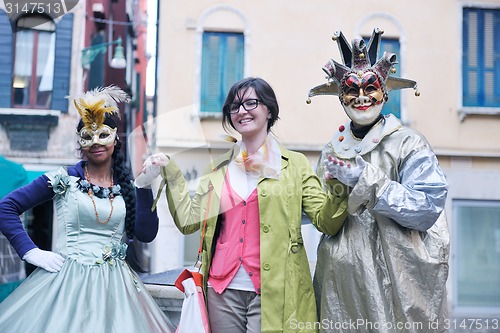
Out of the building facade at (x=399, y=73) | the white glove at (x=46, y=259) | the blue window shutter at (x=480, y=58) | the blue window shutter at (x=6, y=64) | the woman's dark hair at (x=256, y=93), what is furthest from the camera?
the blue window shutter at (x=480, y=58)

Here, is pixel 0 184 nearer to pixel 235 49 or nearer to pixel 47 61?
pixel 47 61

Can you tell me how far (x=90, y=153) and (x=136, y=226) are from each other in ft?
1.26

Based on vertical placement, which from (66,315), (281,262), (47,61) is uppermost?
(47,61)

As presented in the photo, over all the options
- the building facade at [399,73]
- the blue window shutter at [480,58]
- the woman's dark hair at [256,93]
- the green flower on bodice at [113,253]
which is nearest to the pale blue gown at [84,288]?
the green flower on bodice at [113,253]

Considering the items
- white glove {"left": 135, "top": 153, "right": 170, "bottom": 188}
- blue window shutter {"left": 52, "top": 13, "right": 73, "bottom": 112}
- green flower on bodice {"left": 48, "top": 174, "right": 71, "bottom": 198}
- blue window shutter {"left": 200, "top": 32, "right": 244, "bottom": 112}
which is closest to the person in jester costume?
white glove {"left": 135, "top": 153, "right": 170, "bottom": 188}

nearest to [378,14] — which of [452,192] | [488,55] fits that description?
[488,55]

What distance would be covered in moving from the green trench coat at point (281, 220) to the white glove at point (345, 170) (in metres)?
0.09

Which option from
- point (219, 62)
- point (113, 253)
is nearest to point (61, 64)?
point (219, 62)

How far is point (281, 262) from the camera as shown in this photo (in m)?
2.56

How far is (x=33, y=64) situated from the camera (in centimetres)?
888

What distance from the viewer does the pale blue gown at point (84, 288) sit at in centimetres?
257

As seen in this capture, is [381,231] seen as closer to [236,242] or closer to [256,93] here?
[236,242]

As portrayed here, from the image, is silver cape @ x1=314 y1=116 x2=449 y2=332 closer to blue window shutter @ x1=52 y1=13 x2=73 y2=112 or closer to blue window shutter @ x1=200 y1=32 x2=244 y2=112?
blue window shutter @ x1=200 y1=32 x2=244 y2=112

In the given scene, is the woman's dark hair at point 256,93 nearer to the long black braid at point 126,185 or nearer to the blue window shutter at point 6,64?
the long black braid at point 126,185
